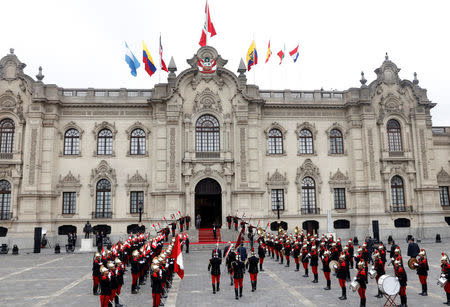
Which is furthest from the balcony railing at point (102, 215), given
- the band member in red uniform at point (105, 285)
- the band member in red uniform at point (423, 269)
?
the band member in red uniform at point (423, 269)

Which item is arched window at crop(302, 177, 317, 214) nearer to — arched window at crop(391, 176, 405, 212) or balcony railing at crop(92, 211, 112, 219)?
arched window at crop(391, 176, 405, 212)

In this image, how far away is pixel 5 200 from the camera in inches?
1268

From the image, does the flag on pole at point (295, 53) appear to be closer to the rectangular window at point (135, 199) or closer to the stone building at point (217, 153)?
the stone building at point (217, 153)

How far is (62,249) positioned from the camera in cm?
3039

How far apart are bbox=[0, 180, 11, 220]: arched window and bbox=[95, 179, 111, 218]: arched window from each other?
7.12 meters

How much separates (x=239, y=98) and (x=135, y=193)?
1266cm

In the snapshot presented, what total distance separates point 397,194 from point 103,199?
88.0ft

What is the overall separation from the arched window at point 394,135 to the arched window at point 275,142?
10324mm

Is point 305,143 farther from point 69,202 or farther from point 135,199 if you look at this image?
point 69,202

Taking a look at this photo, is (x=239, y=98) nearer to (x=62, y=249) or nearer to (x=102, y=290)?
(x=62, y=249)

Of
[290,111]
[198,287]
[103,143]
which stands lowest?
[198,287]

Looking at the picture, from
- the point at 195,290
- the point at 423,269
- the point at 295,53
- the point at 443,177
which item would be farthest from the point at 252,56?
the point at 423,269

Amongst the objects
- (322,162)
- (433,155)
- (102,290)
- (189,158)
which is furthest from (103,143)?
(433,155)

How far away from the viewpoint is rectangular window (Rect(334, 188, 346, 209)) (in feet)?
115
